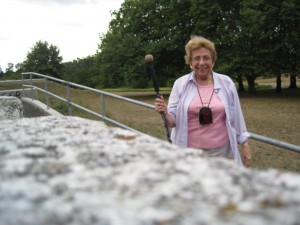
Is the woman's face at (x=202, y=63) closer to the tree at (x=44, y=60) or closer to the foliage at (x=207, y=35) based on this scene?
the foliage at (x=207, y=35)

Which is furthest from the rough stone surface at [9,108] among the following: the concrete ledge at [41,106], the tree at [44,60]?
the tree at [44,60]

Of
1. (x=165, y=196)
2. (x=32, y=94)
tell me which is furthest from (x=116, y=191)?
(x=32, y=94)

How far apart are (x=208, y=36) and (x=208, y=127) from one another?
75.0 feet

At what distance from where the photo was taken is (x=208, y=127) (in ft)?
9.82

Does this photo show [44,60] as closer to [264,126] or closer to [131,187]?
[264,126]

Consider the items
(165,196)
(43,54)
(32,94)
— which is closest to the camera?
(165,196)

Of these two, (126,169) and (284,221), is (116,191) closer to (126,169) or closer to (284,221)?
(126,169)

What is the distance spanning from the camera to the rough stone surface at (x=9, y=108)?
21.5 ft

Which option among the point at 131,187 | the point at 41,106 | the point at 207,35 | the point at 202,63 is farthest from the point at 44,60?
the point at 131,187

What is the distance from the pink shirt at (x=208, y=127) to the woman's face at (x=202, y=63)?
0.59 ft

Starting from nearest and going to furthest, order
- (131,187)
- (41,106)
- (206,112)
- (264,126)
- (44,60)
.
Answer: (131,187) → (206,112) → (41,106) → (264,126) → (44,60)

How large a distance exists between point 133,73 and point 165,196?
27.0 meters

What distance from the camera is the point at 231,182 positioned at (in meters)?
1.01

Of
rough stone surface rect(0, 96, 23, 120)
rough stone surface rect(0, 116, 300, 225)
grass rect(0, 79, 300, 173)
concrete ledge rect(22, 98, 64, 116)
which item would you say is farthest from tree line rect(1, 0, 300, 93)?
rough stone surface rect(0, 116, 300, 225)
